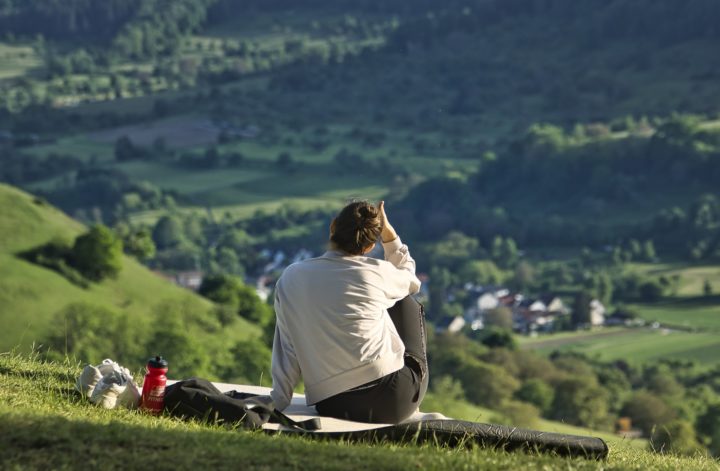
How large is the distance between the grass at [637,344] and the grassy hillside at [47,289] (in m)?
30.7

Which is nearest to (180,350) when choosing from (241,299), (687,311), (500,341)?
(241,299)

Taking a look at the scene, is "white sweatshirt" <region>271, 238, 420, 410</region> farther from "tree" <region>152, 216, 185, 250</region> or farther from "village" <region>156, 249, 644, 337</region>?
"tree" <region>152, 216, 185, 250</region>


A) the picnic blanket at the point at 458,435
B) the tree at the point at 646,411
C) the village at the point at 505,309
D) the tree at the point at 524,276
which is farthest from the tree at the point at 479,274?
the picnic blanket at the point at 458,435

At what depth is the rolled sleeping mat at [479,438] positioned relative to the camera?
7.34 m

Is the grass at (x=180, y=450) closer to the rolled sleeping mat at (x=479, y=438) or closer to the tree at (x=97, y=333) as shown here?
the rolled sleeping mat at (x=479, y=438)

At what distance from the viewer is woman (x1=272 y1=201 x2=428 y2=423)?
25.0 feet

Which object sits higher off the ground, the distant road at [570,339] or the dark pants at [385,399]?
the dark pants at [385,399]

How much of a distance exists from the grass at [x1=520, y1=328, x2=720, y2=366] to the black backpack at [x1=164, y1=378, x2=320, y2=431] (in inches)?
3329

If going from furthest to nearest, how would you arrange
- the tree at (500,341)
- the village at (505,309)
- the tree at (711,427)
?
the village at (505,309) < the tree at (500,341) < the tree at (711,427)

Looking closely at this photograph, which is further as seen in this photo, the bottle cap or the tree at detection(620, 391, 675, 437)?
the tree at detection(620, 391, 675, 437)

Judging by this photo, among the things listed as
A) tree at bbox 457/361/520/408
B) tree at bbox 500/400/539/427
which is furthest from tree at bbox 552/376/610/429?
tree at bbox 500/400/539/427

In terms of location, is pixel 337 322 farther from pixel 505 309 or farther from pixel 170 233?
pixel 170 233

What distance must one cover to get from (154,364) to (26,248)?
57.6 m

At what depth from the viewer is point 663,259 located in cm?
13625
